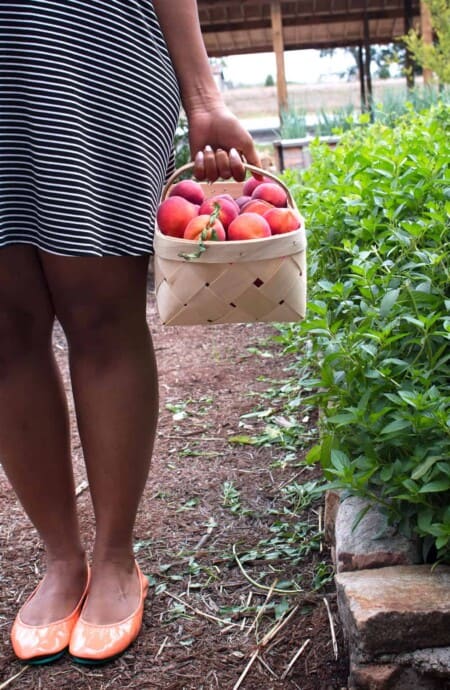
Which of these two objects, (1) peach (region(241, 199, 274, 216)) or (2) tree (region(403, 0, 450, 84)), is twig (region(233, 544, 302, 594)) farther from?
(2) tree (region(403, 0, 450, 84))

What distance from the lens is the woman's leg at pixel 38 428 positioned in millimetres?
1568

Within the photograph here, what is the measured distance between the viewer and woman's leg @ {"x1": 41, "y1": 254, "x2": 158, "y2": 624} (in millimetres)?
1550

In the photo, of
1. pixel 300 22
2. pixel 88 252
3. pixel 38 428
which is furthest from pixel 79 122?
pixel 300 22

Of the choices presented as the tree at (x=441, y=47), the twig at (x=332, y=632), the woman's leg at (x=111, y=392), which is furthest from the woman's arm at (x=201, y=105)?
the tree at (x=441, y=47)

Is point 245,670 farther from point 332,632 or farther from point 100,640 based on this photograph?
point 100,640

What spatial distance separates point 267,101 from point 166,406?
23.6 meters

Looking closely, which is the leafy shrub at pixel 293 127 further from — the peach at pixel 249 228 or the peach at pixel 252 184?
the peach at pixel 249 228

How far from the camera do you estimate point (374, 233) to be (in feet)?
6.50

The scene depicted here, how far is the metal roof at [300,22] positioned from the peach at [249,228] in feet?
31.7

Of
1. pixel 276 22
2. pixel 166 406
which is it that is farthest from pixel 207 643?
pixel 276 22

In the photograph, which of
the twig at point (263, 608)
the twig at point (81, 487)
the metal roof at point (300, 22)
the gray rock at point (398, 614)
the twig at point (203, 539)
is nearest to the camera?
the gray rock at point (398, 614)

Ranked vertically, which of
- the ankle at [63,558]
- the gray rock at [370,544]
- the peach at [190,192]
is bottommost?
the ankle at [63,558]

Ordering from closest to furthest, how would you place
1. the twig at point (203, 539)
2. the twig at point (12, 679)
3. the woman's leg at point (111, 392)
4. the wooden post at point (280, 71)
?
the woman's leg at point (111, 392) → the twig at point (12, 679) → the twig at point (203, 539) → the wooden post at point (280, 71)

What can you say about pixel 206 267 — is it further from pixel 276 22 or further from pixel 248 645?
pixel 276 22
